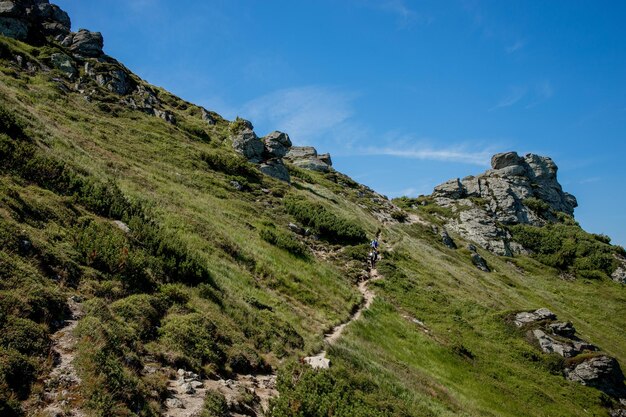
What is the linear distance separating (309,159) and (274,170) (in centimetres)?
3825

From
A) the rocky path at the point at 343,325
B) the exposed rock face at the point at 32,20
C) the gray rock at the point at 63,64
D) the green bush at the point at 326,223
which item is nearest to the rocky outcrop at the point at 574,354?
the rocky path at the point at 343,325

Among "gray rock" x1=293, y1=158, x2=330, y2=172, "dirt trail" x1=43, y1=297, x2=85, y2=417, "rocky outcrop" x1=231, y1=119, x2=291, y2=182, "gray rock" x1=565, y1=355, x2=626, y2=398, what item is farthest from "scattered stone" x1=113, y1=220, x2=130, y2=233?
"gray rock" x1=293, y1=158, x2=330, y2=172

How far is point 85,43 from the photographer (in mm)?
76812

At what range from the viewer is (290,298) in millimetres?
24891

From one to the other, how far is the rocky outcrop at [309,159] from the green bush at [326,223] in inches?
1950

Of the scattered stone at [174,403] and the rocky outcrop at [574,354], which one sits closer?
the scattered stone at [174,403]

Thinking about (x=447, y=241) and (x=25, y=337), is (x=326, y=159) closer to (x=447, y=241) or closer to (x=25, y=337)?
(x=447, y=241)

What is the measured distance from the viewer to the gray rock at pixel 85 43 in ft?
248

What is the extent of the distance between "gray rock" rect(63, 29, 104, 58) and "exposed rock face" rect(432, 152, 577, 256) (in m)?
82.0

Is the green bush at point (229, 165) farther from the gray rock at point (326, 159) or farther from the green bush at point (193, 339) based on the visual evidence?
the gray rock at point (326, 159)

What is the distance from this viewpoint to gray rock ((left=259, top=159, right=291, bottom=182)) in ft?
212

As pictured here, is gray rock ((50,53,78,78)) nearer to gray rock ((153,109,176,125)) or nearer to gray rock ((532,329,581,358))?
gray rock ((153,109,176,125))

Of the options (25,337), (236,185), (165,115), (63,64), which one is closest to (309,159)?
(165,115)

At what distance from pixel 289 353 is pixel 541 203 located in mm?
105260
